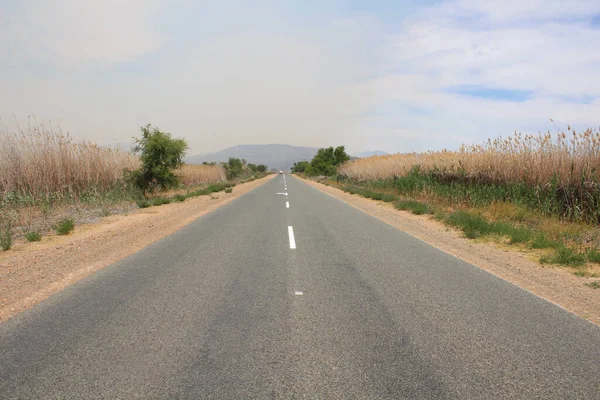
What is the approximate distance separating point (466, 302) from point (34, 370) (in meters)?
4.90

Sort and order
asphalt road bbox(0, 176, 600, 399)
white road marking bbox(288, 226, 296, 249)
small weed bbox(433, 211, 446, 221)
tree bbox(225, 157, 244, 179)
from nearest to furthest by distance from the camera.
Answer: asphalt road bbox(0, 176, 600, 399) → white road marking bbox(288, 226, 296, 249) → small weed bbox(433, 211, 446, 221) → tree bbox(225, 157, 244, 179)

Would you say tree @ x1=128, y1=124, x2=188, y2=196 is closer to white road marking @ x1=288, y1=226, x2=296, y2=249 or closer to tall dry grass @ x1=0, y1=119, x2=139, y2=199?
tall dry grass @ x1=0, y1=119, x2=139, y2=199

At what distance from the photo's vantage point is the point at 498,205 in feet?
46.3

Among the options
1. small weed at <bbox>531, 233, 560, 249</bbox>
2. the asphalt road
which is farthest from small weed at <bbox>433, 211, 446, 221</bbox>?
the asphalt road

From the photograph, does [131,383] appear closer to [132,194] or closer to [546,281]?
[546,281]

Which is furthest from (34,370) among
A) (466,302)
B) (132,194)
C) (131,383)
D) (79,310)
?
(132,194)

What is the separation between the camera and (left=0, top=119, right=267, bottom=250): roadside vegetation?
41.0ft

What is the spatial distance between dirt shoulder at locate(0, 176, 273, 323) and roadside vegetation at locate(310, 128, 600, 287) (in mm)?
8820

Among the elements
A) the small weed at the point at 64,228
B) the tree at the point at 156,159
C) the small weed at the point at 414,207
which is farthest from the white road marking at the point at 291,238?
the tree at the point at 156,159

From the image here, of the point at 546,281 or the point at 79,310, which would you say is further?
the point at 546,281

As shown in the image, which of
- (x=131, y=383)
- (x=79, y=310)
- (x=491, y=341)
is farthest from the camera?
(x=79, y=310)

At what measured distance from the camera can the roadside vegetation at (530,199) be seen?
9250 millimetres

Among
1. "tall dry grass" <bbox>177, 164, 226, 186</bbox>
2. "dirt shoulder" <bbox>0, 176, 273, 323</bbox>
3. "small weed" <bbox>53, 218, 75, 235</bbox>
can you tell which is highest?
"tall dry grass" <bbox>177, 164, 226, 186</bbox>

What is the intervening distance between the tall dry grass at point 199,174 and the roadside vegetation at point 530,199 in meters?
24.0
